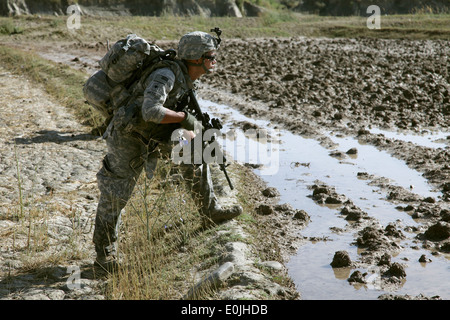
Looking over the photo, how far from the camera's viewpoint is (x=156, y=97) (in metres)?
3.76

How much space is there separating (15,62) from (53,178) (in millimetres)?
8512

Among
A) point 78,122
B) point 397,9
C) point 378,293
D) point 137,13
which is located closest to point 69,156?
point 78,122

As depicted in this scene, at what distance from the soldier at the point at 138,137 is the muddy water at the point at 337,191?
138 centimetres

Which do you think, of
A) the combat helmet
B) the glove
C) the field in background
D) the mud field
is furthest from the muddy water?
the field in background

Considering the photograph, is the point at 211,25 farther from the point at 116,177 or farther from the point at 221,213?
the point at 116,177

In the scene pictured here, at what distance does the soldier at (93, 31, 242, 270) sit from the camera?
3971 mm

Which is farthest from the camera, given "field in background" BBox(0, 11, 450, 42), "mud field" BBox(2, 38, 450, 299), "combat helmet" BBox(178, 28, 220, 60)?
"field in background" BBox(0, 11, 450, 42)

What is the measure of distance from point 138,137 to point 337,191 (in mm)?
2709

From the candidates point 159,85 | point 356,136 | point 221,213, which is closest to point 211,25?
point 356,136

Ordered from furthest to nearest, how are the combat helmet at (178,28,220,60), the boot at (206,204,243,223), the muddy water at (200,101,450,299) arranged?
the boot at (206,204,243,223) < the combat helmet at (178,28,220,60) < the muddy water at (200,101,450,299)

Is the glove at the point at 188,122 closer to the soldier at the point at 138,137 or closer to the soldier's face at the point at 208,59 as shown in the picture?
the soldier at the point at 138,137

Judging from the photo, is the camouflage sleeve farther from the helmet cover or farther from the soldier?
the helmet cover

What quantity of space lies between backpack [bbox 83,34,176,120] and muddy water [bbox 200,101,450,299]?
1.86 m

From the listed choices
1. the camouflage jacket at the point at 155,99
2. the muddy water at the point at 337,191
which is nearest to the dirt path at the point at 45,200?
the camouflage jacket at the point at 155,99
